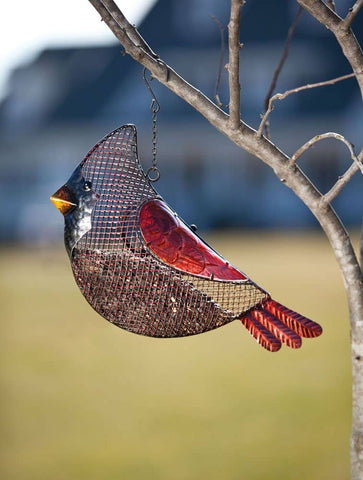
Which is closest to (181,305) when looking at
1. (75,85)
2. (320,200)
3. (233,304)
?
(233,304)

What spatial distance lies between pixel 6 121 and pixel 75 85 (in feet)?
5.05

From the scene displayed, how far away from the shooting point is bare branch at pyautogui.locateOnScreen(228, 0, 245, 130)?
1.56m

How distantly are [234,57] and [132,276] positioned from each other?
581 millimetres

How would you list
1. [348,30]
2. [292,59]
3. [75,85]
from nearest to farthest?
[348,30] → [292,59] → [75,85]

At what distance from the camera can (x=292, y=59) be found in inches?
438

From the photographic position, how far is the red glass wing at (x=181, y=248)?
1.65m

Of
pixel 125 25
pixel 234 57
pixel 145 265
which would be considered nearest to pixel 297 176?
pixel 234 57

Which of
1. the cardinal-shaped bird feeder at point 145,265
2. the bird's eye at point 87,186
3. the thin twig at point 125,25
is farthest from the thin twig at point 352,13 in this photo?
the bird's eye at point 87,186

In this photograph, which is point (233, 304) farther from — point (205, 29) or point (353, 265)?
point (205, 29)

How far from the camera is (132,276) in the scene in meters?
1.69

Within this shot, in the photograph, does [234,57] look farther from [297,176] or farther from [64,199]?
[64,199]

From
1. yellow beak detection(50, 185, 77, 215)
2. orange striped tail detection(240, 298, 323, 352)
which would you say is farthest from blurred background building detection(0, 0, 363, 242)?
orange striped tail detection(240, 298, 323, 352)

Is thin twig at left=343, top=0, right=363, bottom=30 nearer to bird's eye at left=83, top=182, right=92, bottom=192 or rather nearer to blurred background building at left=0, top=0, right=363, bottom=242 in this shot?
bird's eye at left=83, top=182, right=92, bottom=192

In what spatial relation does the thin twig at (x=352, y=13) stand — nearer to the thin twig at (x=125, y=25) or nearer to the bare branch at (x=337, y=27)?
the bare branch at (x=337, y=27)
